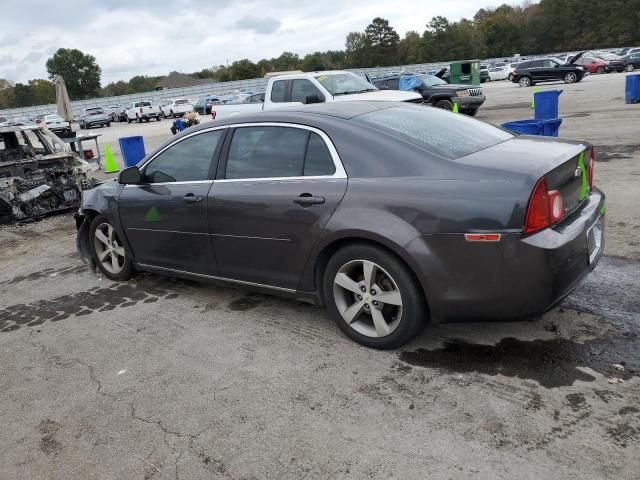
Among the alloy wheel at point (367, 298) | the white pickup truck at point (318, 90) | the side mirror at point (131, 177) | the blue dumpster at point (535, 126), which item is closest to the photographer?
the alloy wheel at point (367, 298)

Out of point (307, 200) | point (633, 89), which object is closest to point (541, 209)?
point (307, 200)

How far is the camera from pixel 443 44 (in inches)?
3839

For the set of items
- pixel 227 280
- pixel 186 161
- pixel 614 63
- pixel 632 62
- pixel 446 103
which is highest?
pixel 186 161

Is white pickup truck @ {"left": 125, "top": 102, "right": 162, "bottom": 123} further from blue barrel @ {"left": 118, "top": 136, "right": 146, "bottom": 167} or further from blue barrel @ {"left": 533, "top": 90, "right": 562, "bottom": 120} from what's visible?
blue barrel @ {"left": 533, "top": 90, "right": 562, "bottom": 120}

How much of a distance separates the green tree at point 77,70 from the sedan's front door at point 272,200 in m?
115

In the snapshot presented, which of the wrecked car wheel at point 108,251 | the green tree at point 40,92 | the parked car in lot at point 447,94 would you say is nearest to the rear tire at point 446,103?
the parked car in lot at point 447,94

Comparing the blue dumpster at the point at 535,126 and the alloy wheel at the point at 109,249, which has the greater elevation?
the blue dumpster at the point at 535,126

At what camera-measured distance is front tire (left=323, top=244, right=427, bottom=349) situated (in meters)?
3.40

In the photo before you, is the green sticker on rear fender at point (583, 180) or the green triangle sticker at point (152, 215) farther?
the green triangle sticker at point (152, 215)

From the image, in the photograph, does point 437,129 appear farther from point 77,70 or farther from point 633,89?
point 77,70

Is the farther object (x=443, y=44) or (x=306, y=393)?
(x=443, y=44)

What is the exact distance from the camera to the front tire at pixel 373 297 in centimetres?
340

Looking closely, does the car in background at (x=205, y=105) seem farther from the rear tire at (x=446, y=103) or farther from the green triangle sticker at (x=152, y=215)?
the green triangle sticker at (x=152, y=215)

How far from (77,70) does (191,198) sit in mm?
119761
